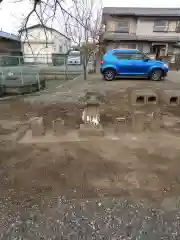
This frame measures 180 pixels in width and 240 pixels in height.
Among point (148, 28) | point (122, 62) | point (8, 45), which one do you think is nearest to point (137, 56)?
point (122, 62)

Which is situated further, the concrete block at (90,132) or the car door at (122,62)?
the car door at (122,62)

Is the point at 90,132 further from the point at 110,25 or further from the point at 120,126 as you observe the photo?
the point at 110,25

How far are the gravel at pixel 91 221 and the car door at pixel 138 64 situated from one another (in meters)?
10.9

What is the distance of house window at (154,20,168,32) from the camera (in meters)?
23.4

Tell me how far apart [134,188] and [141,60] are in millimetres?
10792

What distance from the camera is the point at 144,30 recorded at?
2359cm

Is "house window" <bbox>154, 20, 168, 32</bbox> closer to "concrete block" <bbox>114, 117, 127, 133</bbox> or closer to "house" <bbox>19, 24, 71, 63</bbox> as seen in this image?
"house" <bbox>19, 24, 71, 63</bbox>

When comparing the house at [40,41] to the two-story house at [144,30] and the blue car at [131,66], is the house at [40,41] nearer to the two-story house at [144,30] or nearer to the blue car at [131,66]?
the blue car at [131,66]

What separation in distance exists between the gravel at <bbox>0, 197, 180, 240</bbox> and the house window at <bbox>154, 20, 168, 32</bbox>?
2505 centimetres

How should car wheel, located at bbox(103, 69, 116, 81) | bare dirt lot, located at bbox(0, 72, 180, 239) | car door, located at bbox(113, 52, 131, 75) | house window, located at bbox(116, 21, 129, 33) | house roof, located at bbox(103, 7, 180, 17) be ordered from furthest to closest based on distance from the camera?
house window, located at bbox(116, 21, 129, 33) < house roof, located at bbox(103, 7, 180, 17) < car wheel, located at bbox(103, 69, 116, 81) < car door, located at bbox(113, 52, 131, 75) < bare dirt lot, located at bbox(0, 72, 180, 239)

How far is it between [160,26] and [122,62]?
1461 cm

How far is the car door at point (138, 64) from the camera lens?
12258mm

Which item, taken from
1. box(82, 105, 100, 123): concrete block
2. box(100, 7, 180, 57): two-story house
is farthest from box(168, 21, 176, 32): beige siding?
box(82, 105, 100, 123): concrete block

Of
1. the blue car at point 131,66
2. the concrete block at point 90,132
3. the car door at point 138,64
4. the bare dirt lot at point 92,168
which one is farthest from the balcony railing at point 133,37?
the concrete block at point 90,132
